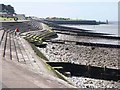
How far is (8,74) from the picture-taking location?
482 inches

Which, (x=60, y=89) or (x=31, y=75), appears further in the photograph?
(x=31, y=75)

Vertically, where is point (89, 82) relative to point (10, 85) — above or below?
below

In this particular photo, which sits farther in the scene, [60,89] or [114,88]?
[114,88]

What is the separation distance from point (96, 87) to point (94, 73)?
3.60 m

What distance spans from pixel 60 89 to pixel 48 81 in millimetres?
1275

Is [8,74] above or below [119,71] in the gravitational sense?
above

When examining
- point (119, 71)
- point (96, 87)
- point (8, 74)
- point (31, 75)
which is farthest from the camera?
point (119, 71)

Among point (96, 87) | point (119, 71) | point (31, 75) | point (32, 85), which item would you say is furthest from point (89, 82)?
point (32, 85)

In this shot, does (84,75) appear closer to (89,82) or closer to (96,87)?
(89,82)

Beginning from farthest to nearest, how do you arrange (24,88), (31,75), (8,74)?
(31,75) → (8,74) → (24,88)

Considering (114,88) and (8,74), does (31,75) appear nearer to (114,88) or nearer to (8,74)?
(8,74)

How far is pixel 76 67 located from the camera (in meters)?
24.8

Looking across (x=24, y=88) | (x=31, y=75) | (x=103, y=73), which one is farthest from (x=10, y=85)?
(x=103, y=73)

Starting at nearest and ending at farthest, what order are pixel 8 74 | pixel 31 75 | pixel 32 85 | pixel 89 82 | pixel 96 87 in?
pixel 32 85, pixel 8 74, pixel 31 75, pixel 96 87, pixel 89 82
